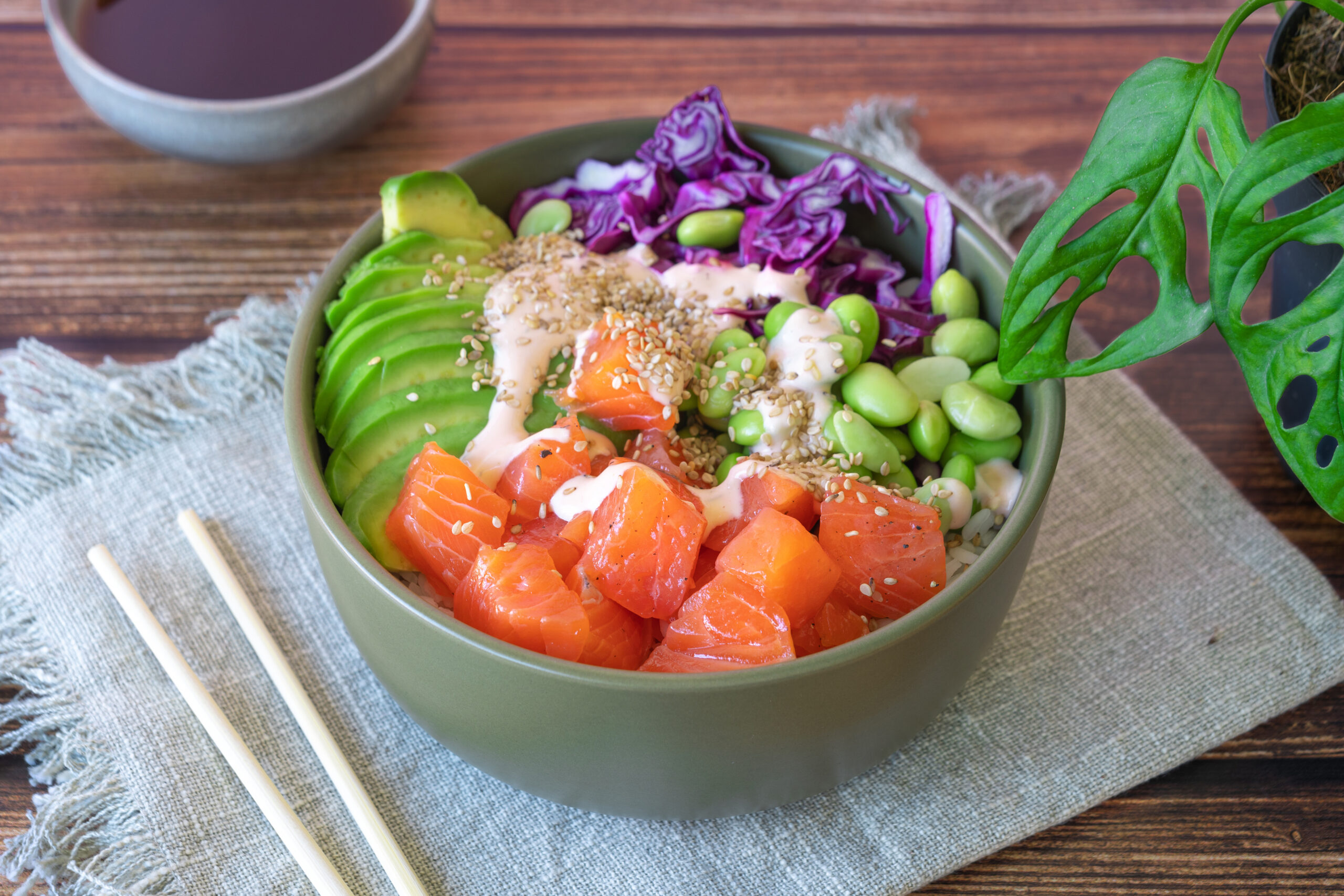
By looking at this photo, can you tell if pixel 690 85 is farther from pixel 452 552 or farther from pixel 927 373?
pixel 452 552

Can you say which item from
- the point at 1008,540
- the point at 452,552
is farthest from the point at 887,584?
the point at 452,552

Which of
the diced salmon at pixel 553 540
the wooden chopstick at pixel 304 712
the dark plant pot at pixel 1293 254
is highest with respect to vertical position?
the dark plant pot at pixel 1293 254

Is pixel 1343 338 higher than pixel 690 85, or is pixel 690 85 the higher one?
pixel 1343 338

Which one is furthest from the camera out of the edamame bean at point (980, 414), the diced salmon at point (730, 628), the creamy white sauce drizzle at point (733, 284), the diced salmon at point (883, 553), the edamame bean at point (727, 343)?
the creamy white sauce drizzle at point (733, 284)

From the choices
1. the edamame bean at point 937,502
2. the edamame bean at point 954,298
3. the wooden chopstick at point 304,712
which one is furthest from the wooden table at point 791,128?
the edamame bean at point 954,298

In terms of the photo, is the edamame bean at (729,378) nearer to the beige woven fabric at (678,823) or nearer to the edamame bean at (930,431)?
the edamame bean at (930,431)

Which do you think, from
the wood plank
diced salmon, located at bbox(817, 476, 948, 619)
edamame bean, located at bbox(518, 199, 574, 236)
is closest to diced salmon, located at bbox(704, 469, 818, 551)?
diced salmon, located at bbox(817, 476, 948, 619)
